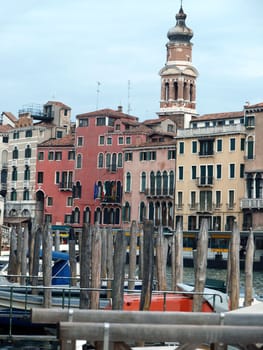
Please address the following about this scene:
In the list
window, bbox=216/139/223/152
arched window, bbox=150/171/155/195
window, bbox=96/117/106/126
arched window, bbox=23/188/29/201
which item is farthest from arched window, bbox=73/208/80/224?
window, bbox=216/139/223/152

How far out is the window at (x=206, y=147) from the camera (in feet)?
181

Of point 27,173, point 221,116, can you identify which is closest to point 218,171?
point 221,116

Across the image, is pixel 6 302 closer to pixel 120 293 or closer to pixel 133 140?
pixel 120 293

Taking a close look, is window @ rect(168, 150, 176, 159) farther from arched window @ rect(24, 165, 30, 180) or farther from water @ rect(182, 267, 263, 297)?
arched window @ rect(24, 165, 30, 180)

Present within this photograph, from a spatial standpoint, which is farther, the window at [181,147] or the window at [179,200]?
the window at [181,147]

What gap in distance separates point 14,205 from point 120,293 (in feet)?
180

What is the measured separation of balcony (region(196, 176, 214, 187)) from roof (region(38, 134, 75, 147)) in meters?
12.4

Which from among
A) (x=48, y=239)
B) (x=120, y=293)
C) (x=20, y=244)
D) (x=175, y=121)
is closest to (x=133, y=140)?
(x=175, y=121)

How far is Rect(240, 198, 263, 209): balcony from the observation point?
52.1 meters

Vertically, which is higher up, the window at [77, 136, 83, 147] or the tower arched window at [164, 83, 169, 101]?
the tower arched window at [164, 83, 169, 101]

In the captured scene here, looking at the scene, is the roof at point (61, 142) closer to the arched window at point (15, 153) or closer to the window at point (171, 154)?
the arched window at point (15, 153)

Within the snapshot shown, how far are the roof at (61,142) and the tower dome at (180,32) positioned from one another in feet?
41.6

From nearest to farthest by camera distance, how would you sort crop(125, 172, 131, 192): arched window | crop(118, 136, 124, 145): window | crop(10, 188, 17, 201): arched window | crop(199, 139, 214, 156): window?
crop(199, 139, 214, 156): window → crop(125, 172, 131, 192): arched window → crop(118, 136, 124, 145): window → crop(10, 188, 17, 201): arched window

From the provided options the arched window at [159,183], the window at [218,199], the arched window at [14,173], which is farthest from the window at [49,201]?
the window at [218,199]
